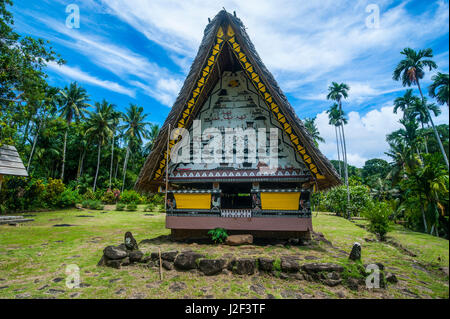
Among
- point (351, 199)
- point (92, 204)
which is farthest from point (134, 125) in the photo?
point (351, 199)

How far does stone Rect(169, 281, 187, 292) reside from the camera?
3732mm

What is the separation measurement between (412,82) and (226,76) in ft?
82.7

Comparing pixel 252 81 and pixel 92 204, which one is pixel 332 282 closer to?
pixel 252 81

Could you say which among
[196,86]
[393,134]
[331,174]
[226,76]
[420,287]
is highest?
[393,134]

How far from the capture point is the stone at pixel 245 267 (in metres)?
4.23

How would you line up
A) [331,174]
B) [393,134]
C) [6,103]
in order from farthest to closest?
1. [393,134]
2. [6,103]
3. [331,174]

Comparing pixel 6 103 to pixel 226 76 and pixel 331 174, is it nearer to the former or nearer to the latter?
pixel 226 76

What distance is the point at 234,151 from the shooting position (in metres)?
6.39

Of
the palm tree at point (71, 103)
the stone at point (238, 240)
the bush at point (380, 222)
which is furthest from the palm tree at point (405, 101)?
the palm tree at point (71, 103)

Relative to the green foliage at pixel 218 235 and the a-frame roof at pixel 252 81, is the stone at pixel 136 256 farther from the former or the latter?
the a-frame roof at pixel 252 81

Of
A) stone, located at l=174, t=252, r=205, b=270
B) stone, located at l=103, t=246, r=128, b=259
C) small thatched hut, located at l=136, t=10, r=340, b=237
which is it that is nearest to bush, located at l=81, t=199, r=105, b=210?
small thatched hut, located at l=136, t=10, r=340, b=237

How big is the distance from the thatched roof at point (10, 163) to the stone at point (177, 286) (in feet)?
43.6
